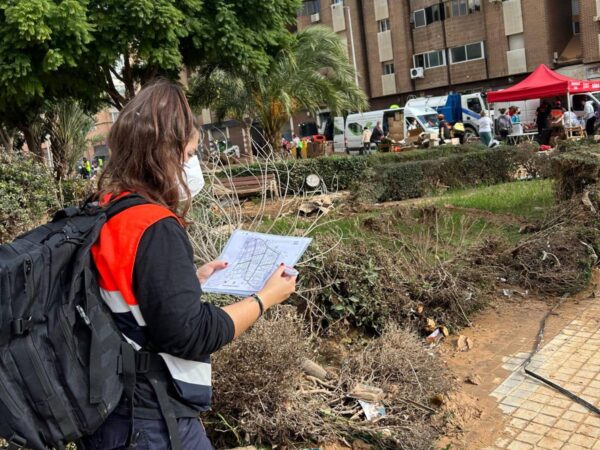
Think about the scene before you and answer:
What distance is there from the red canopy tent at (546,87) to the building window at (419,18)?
19478mm

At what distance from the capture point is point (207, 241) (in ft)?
15.4

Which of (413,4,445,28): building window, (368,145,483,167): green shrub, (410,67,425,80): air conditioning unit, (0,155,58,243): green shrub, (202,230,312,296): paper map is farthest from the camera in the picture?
(410,67,425,80): air conditioning unit

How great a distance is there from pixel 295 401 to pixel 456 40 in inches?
1440

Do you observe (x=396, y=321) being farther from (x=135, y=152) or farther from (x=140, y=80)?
(x=140, y=80)

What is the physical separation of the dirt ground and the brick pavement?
0.07m

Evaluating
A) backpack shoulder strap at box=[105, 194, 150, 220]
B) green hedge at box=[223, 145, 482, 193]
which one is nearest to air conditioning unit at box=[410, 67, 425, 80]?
green hedge at box=[223, 145, 482, 193]

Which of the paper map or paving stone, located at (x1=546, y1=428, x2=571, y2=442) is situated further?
paving stone, located at (x1=546, y1=428, x2=571, y2=442)

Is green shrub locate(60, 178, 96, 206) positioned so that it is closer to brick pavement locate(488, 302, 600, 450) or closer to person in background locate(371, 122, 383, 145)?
brick pavement locate(488, 302, 600, 450)

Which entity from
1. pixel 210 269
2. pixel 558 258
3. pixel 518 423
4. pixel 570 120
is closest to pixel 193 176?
pixel 210 269

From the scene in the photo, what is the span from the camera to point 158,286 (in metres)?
1.50

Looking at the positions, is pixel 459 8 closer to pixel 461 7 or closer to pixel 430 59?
pixel 461 7

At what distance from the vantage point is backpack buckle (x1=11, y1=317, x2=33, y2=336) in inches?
55.6

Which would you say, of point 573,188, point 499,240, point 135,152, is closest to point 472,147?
point 573,188

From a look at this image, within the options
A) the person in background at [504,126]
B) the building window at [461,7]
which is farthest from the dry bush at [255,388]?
the building window at [461,7]
